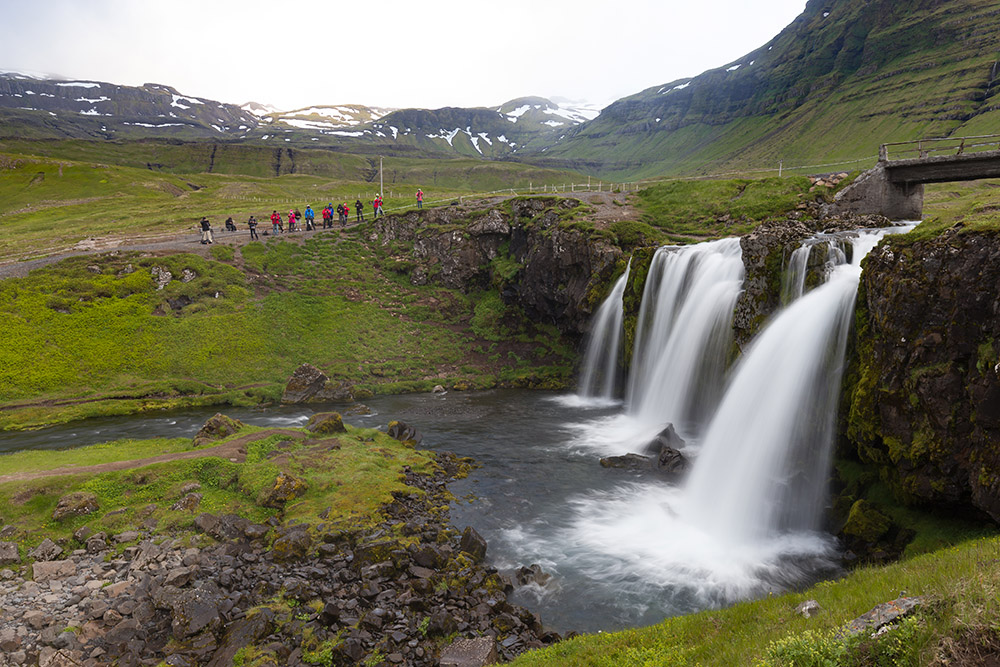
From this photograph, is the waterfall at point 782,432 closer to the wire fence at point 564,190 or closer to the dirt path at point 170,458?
the dirt path at point 170,458

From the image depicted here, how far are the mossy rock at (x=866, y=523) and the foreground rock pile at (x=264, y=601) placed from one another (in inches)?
466

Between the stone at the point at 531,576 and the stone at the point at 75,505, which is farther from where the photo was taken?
the stone at the point at 75,505

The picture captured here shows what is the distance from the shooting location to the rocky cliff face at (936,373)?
14242 millimetres

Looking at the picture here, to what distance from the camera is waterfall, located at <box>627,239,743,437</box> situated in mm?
29609

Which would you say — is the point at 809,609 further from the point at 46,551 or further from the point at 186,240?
the point at 186,240

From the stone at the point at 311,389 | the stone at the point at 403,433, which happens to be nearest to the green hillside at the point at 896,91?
the stone at the point at 311,389

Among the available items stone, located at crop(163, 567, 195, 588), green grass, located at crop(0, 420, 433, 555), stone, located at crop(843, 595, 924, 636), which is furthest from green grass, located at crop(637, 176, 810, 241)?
stone, located at crop(163, 567, 195, 588)

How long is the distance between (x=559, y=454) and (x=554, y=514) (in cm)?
691

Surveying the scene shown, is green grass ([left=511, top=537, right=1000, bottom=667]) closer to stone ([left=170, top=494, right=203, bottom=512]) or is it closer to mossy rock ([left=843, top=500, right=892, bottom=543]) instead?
mossy rock ([left=843, top=500, right=892, bottom=543])

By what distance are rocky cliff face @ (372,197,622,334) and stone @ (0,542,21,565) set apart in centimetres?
3797

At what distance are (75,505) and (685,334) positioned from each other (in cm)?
3171

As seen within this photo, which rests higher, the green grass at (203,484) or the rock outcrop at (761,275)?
the rock outcrop at (761,275)

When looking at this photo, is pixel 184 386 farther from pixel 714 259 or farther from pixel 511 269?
pixel 714 259

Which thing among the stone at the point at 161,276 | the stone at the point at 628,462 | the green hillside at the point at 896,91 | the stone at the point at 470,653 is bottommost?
the stone at the point at 628,462
